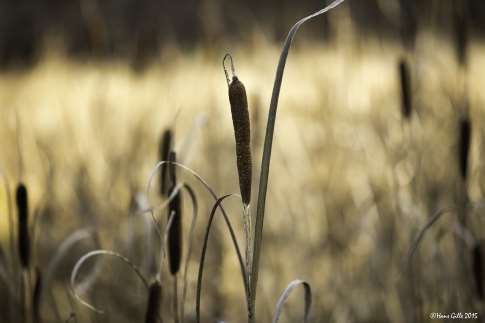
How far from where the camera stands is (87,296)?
2.82ft

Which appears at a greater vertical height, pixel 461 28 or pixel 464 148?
pixel 461 28

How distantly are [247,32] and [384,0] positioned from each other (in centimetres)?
52

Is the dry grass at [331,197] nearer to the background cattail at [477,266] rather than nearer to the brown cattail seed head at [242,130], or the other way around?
the background cattail at [477,266]

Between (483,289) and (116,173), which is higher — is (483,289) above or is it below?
below

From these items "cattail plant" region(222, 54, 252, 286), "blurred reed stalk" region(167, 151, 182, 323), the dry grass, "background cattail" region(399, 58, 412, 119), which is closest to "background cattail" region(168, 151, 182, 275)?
"blurred reed stalk" region(167, 151, 182, 323)

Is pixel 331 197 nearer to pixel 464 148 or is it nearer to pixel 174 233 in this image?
pixel 464 148

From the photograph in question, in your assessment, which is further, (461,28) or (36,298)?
(461,28)

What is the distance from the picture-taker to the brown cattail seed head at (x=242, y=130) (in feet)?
1.10

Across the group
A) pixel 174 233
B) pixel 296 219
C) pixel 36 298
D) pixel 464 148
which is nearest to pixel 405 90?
pixel 464 148

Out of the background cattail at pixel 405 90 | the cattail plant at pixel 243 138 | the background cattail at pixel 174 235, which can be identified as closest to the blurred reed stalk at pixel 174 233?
the background cattail at pixel 174 235

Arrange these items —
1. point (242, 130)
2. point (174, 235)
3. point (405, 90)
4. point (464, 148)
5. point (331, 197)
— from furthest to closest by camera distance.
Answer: point (331, 197) < point (405, 90) < point (464, 148) < point (174, 235) < point (242, 130)

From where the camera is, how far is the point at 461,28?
66 cm

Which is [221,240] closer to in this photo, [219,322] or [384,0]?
Result: [384,0]

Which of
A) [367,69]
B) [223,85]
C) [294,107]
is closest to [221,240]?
[294,107]
